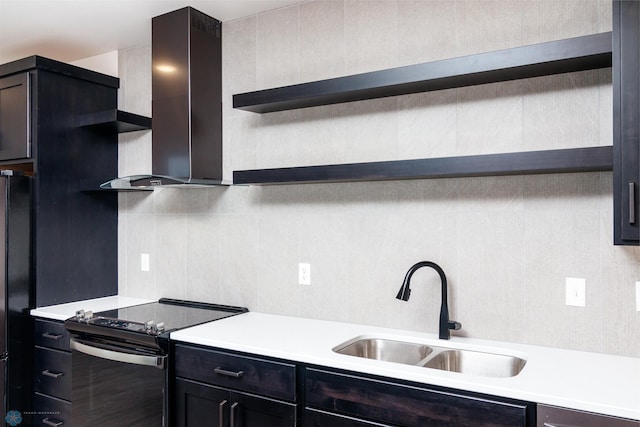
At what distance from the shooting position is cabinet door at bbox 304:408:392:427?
168cm

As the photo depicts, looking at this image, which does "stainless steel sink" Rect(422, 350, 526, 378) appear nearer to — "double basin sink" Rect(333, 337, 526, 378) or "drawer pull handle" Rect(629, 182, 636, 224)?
"double basin sink" Rect(333, 337, 526, 378)

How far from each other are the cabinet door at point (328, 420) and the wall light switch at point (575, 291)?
2.86ft

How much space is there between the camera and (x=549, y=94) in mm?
1913

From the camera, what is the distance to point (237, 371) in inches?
77.3

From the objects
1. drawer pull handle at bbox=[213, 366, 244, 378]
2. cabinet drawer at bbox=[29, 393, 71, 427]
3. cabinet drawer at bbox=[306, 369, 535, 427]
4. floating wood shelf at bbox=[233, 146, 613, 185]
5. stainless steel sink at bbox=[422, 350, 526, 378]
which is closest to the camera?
cabinet drawer at bbox=[306, 369, 535, 427]

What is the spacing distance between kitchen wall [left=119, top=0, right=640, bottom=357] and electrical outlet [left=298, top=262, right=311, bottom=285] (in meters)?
0.03

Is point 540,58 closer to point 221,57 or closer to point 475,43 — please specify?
point 475,43

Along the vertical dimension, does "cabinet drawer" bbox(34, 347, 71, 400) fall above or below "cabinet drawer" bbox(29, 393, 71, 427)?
above

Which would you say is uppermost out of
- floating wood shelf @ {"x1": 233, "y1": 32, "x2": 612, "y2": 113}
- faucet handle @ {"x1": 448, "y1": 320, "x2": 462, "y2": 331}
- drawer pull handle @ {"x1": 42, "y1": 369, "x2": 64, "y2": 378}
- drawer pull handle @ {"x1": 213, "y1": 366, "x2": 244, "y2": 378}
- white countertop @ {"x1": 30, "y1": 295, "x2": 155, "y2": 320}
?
floating wood shelf @ {"x1": 233, "y1": 32, "x2": 612, "y2": 113}

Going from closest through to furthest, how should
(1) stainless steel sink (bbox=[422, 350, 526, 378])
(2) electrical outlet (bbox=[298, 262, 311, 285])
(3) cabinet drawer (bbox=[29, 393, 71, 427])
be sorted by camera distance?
(1) stainless steel sink (bbox=[422, 350, 526, 378]) → (2) electrical outlet (bbox=[298, 262, 311, 285]) → (3) cabinet drawer (bbox=[29, 393, 71, 427])

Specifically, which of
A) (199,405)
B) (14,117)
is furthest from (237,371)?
(14,117)

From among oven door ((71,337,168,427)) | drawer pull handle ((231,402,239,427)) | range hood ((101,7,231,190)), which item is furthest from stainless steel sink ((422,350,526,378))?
range hood ((101,7,231,190))

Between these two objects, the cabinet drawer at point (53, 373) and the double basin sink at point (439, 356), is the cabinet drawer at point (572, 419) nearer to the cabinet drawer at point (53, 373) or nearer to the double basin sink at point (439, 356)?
the double basin sink at point (439, 356)

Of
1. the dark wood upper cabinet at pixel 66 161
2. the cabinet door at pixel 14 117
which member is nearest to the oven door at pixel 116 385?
the dark wood upper cabinet at pixel 66 161
